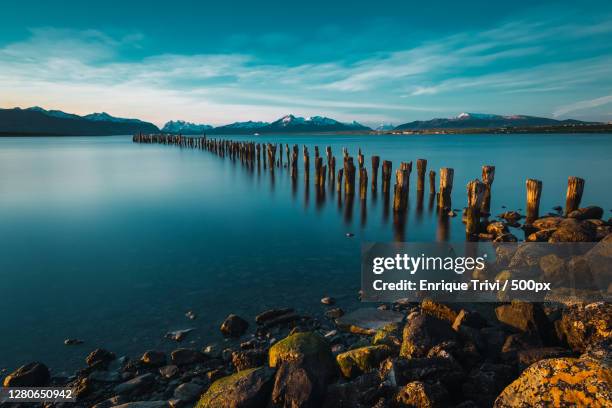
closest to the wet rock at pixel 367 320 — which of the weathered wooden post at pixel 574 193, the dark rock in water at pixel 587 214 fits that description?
the dark rock in water at pixel 587 214

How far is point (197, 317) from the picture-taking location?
696 cm

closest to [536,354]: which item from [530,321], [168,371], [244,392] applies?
[530,321]

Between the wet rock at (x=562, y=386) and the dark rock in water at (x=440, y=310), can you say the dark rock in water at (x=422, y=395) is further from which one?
the dark rock in water at (x=440, y=310)

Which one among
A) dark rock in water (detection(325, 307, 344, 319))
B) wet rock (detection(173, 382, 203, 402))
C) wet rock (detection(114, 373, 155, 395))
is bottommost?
wet rock (detection(114, 373, 155, 395))

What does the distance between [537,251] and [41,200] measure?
72.7ft

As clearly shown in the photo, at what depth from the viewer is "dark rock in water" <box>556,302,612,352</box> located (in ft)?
14.6

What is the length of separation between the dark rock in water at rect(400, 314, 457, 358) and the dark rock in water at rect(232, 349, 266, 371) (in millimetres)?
2003

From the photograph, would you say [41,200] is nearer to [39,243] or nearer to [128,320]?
[39,243]

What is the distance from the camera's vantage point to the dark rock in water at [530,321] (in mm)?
5141

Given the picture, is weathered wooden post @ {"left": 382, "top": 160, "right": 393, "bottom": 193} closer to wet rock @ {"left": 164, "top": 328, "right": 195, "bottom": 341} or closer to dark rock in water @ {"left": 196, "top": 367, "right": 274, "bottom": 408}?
wet rock @ {"left": 164, "top": 328, "right": 195, "bottom": 341}

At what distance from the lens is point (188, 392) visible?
190 inches

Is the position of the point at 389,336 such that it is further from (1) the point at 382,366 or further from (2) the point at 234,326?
(2) the point at 234,326

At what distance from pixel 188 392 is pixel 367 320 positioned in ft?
10.3

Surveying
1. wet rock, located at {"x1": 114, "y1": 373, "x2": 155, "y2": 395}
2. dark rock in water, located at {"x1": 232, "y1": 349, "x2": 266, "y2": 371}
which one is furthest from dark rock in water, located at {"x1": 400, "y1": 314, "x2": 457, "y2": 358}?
wet rock, located at {"x1": 114, "y1": 373, "x2": 155, "y2": 395}
